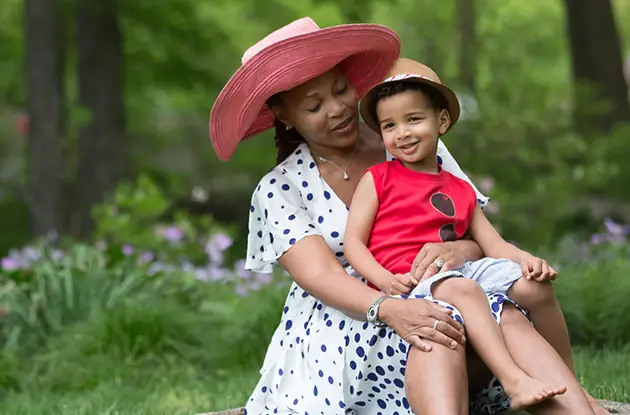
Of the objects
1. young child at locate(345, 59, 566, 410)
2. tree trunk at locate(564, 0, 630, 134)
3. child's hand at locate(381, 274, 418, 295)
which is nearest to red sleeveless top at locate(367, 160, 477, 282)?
young child at locate(345, 59, 566, 410)

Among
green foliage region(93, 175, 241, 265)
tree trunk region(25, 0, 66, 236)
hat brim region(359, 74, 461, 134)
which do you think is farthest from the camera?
tree trunk region(25, 0, 66, 236)

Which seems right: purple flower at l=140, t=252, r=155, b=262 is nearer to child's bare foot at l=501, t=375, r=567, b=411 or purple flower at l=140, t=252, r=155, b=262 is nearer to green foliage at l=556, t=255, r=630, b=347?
green foliage at l=556, t=255, r=630, b=347

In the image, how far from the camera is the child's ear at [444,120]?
3275mm

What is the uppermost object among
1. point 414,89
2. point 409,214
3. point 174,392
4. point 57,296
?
point 414,89

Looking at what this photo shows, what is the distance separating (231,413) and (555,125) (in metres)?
6.57

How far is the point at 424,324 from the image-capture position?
2.83 meters

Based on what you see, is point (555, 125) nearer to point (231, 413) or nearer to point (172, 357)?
point (172, 357)

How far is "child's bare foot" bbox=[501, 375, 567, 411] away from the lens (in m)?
2.72

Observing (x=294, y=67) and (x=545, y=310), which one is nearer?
(x=545, y=310)

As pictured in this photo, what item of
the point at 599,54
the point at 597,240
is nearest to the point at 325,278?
the point at 597,240

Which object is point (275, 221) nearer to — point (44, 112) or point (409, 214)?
point (409, 214)

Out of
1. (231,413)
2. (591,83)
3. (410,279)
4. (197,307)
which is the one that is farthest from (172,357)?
(591,83)

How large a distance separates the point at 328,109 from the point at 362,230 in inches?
18.5

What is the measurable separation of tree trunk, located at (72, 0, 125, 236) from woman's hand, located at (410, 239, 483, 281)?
817cm
